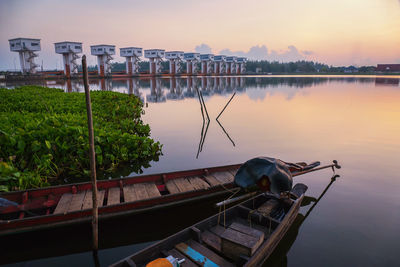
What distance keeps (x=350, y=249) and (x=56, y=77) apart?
7966 centimetres

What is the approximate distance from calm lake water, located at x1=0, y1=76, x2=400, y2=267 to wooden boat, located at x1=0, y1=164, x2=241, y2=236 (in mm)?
728

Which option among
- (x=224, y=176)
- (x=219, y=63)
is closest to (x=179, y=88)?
(x=224, y=176)

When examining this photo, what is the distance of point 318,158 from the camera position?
1177cm

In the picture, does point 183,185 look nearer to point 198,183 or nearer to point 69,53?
point 198,183

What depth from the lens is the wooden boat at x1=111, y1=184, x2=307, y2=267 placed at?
165 inches

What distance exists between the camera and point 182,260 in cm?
423

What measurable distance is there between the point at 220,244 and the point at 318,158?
890cm

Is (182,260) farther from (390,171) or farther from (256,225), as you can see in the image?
(390,171)

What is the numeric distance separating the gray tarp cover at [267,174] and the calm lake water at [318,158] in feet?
5.30

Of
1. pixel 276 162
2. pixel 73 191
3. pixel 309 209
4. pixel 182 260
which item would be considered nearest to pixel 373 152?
pixel 309 209

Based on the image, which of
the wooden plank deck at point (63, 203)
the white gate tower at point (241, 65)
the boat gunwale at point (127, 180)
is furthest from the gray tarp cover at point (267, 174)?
the white gate tower at point (241, 65)

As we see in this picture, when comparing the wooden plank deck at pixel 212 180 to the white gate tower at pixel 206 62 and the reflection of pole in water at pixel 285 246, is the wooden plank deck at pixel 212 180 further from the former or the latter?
the white gate tower at pixel 206 62

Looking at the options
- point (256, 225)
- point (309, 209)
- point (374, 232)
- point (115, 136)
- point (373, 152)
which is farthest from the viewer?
point (373, 152)

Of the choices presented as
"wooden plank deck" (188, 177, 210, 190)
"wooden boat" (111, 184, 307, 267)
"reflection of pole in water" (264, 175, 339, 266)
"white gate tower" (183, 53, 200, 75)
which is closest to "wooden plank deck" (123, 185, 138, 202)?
"wooden plank deck" (188, 177, 210, 190)
